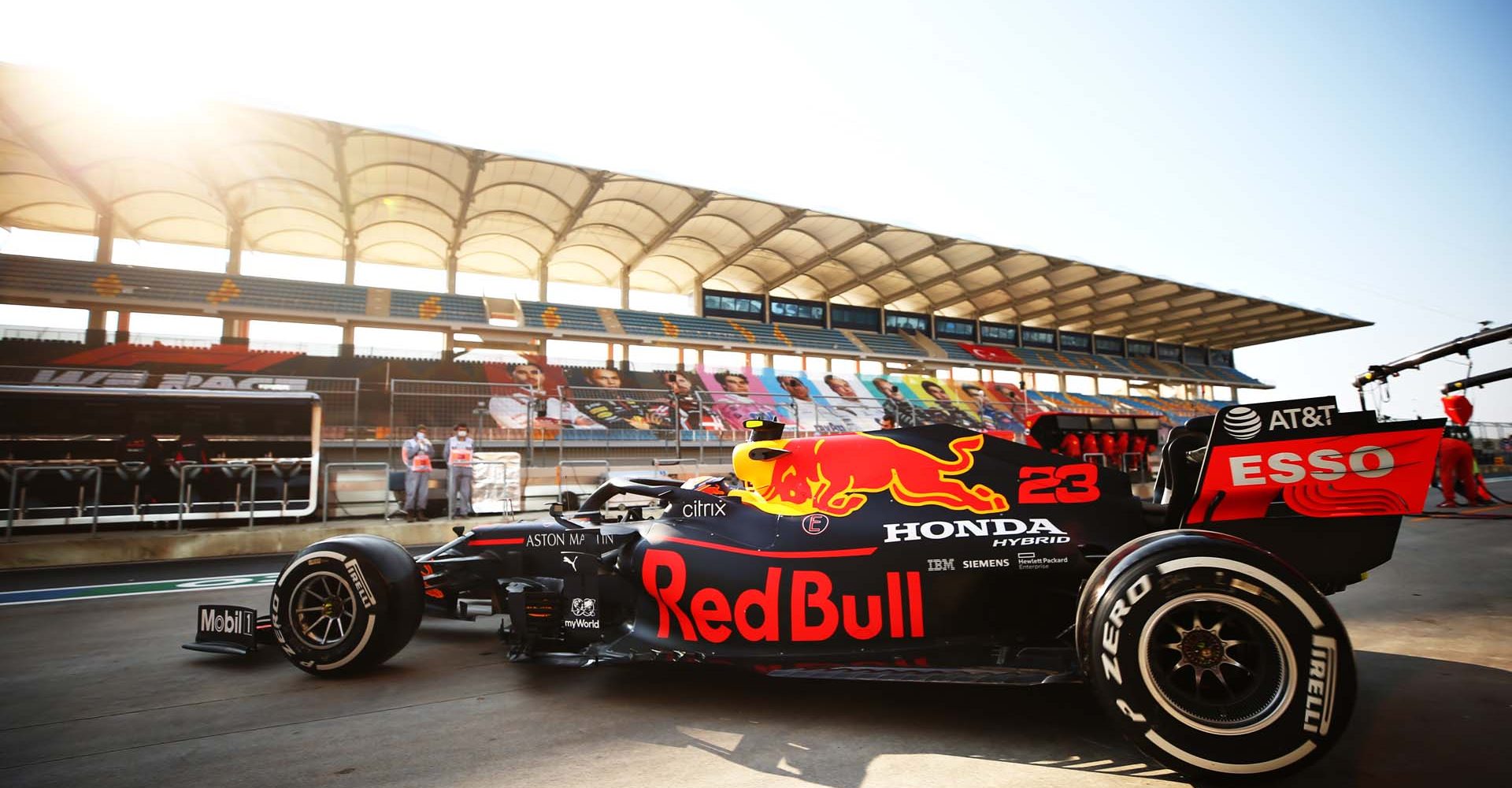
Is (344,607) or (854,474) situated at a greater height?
(854,474)

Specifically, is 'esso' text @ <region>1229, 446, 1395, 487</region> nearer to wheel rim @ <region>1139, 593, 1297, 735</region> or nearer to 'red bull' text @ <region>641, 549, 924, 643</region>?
wheel rim @ <region>1139, 593, 1297, 735</region>

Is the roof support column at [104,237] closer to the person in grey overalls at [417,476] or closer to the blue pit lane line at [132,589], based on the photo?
the person in grey overalls at [417,476]

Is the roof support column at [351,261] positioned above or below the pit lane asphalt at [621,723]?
above

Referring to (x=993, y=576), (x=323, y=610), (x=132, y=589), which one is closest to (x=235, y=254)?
(x=132, y=589)

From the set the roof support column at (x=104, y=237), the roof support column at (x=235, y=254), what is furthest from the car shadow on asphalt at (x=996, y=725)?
the roof support column at (x=104, y=237)

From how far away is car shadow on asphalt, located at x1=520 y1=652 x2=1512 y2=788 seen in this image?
246cm

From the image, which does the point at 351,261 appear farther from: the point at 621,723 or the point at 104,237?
the point at 621,723

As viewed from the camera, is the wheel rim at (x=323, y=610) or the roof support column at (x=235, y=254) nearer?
the wheel rim at (x=323, y=610)

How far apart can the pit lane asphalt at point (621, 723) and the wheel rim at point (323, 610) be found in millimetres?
252

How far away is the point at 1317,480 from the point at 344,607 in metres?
5.07

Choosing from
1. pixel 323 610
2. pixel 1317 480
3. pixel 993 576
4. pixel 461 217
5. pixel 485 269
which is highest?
pixel 461 217

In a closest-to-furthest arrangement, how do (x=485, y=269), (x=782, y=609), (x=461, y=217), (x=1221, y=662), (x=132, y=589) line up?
1. (x=1221, y=662)
2. (x=782, y=609)
3. (x=132, y=589)
4. (x=461, y=217)
5. (x=485, y=269)

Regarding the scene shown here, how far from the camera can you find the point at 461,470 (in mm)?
11203

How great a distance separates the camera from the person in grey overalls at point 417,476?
Answer: 1114 centimetres
